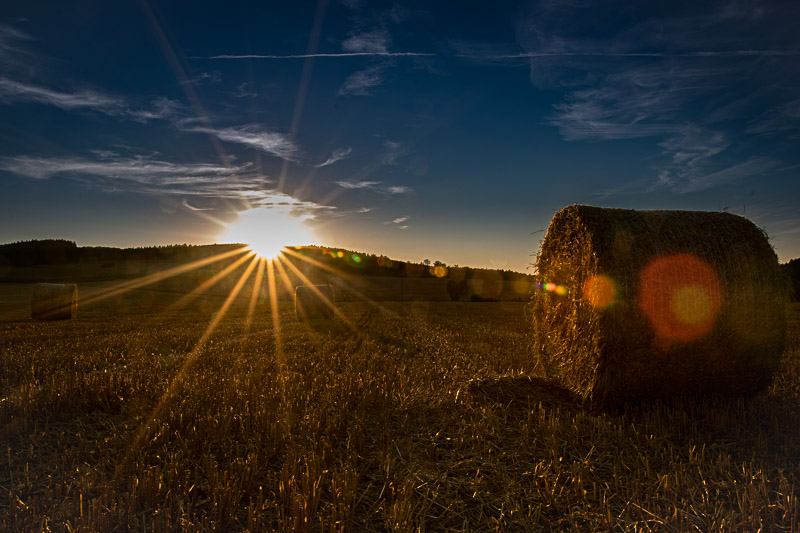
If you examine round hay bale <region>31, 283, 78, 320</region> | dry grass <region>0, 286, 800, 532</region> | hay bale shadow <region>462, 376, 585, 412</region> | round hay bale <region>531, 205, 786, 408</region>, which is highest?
round hay bale <region>531, 205, 786, 408</region>

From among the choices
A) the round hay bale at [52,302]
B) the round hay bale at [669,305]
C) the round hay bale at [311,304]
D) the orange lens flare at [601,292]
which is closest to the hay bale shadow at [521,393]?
the round hay bale at [669,305]

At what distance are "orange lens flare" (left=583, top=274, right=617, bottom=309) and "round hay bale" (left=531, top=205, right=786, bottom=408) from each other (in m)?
0.01

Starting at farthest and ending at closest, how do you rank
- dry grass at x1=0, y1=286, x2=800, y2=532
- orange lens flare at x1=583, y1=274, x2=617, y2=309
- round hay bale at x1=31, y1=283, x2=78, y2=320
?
1. round hay bale at x1=31, y1=283, x2=78, y2=320
2. orange lens flare at x1=583, y1=274, x2=617, y2=309
3. dry grass at x1=0, y1=286, x2=800, y2=532

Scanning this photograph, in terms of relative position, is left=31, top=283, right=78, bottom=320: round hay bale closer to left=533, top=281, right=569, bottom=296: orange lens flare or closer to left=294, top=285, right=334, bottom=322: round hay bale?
left=294, top=285, right=334, bottom=322: round hay bale

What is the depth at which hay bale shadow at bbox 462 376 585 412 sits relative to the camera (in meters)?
5.64

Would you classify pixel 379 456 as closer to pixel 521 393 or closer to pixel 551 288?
pixel 521 393

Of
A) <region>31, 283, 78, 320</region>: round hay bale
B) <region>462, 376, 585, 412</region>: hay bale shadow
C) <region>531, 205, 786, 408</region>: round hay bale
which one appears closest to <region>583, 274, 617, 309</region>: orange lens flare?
<region>531, 205, 786, 408</region>: round hay bale

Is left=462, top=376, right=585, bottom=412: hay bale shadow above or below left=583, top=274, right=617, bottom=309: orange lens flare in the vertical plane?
below

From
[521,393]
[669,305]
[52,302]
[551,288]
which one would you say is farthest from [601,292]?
[52,302]

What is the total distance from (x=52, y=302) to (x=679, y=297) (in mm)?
22386

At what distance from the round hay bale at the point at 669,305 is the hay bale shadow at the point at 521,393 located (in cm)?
17

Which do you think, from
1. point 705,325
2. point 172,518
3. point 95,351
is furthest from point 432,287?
point 172,518

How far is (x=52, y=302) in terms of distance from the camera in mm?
19281

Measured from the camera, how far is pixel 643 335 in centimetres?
550
